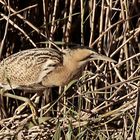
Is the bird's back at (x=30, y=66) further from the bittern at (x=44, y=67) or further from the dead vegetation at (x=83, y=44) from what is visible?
the dead vegetation at (x=83, y=44)

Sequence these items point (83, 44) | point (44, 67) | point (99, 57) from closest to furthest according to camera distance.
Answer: point (99, 57) → point (44, 67) → point (83, 44)

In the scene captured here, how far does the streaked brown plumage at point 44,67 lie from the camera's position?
11.2ft

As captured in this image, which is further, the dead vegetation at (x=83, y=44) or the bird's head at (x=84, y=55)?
the dead vegetation at (x=83, y=44)

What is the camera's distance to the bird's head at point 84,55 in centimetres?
333

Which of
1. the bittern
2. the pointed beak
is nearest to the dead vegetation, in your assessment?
the bittern

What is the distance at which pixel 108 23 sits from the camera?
3771mm

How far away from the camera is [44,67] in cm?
343

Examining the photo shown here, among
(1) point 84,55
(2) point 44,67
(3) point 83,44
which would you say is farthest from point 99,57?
(3) point 83,44

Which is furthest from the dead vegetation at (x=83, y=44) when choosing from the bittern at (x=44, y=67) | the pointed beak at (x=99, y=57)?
the pointed beak at (x=99, y=57)

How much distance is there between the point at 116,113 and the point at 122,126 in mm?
246

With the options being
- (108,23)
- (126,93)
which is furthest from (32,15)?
(126,93)

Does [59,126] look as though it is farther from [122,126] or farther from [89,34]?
[89,34]

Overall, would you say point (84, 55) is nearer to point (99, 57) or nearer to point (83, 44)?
point (99, 57)

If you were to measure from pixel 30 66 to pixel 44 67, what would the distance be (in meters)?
0.08
